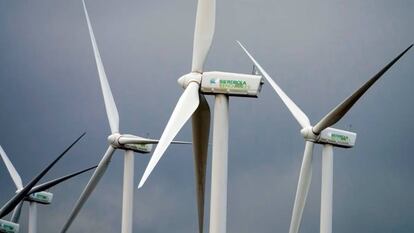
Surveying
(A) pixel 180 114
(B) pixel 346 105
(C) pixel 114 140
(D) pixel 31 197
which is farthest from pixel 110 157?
(D) pixel 31 197

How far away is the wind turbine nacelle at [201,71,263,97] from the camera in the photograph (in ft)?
130

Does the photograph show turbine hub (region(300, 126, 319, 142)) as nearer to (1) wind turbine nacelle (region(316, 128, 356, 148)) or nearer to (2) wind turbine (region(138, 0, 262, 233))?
(1) wind turbine nacelle (region(316, 128, 356, 148))

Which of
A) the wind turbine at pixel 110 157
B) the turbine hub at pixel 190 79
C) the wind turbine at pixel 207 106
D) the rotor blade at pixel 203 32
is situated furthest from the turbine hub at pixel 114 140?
the rotor blade at pixel 203 32

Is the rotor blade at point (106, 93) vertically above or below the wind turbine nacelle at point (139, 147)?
above

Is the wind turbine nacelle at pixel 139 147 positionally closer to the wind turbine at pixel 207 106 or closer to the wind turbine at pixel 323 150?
the wind turbine at pixel 323 150

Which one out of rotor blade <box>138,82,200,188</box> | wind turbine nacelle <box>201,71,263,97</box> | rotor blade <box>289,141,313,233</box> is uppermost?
wind turbine nacelle <box>201,71,263,97</box>

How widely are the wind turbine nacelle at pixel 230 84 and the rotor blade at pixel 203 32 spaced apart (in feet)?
2.63

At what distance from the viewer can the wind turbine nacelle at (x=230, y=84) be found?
3959cm

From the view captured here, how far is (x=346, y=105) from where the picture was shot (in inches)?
1871

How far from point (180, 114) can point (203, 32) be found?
4.99m

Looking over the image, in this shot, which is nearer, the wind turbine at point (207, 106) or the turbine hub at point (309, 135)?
the wind turbine at point (207, 106)

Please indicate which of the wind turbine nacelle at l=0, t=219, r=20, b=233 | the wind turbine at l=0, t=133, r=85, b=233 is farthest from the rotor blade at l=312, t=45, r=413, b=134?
the wind turbine nacelle at l=0, t=219, r=20, b=233

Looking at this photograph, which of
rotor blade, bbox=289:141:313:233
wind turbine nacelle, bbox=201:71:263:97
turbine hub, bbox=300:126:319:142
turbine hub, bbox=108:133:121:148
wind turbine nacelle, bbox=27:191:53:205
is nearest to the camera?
wind turbine nacelle, bbox=201:71:263:97

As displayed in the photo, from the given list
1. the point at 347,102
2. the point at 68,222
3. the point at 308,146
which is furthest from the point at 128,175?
the point at 347,102
